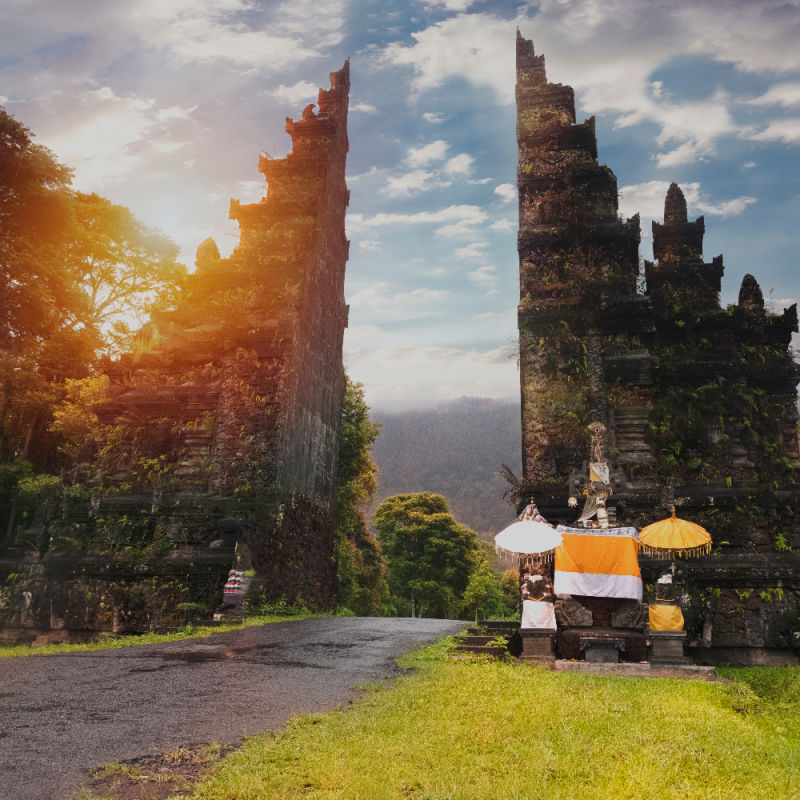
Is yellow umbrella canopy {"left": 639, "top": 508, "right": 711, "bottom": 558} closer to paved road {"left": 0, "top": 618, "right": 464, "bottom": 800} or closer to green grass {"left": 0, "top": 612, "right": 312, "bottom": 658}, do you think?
paved road {"left": 0, "top": 618, "right": 464, "bottom": 800}

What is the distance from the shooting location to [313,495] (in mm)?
22312

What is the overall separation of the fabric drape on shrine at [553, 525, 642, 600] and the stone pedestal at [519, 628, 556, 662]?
77 cm

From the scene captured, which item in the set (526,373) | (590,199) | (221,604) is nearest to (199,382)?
(221,604)

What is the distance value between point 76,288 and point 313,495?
13756mm

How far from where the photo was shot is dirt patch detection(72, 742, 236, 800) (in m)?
4.22

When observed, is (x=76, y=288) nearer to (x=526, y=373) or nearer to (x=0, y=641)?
(x=0, y=641)

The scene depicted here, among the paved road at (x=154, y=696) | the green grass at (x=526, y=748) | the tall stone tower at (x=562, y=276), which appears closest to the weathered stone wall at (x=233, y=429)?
the paved road at (x=154, y=696)

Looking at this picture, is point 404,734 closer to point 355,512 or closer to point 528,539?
point 528,539

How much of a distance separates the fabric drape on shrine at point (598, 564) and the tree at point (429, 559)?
100.0 feet

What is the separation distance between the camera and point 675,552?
508 inches

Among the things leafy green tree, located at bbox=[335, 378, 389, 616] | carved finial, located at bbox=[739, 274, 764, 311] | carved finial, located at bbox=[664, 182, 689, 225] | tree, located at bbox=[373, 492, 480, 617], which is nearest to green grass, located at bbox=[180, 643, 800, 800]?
carved finial, located at bbox=[739, 274, 764, 311]

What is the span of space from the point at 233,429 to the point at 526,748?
15.9 m

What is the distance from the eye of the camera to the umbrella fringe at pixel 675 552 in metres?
12.3

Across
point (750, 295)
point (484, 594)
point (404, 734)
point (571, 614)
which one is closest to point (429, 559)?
point (484, 594)
